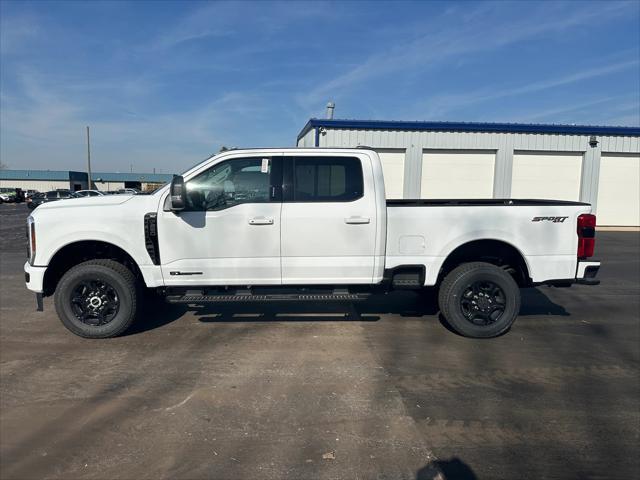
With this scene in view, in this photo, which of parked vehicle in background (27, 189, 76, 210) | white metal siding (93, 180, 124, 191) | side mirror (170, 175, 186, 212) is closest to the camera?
side mirror (170, 175, 186, 212)

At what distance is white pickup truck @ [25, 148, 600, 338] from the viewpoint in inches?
202

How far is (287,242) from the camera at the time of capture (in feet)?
17.0

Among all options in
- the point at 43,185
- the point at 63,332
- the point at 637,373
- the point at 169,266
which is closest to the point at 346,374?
the point at 169,266

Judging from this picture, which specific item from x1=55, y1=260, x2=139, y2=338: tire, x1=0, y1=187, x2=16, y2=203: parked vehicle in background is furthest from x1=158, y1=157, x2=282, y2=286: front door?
x1=0, y1=187, x2=16, y2=203: parked vehicle in background

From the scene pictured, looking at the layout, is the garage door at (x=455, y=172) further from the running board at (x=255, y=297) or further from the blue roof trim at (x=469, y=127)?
the running board at (x=255, y=297)

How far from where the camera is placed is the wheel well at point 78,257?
531 centimetres

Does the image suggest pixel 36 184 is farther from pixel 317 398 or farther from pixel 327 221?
pixel 317 398

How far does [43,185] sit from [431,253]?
93.8 meters

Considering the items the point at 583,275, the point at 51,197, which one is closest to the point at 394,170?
the point at 583,275

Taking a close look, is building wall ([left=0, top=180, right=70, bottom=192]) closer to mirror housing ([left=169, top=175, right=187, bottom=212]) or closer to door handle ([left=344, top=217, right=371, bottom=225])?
mirror housing ([left=169, top=175, right=187, bottom=212])

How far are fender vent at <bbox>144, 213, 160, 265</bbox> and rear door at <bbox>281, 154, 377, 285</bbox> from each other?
1396mm

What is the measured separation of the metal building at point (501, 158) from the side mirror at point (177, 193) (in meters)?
14.9

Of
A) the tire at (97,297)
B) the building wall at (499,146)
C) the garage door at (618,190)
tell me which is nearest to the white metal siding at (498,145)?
the building wall at (499,146)

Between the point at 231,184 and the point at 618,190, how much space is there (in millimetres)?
21673
